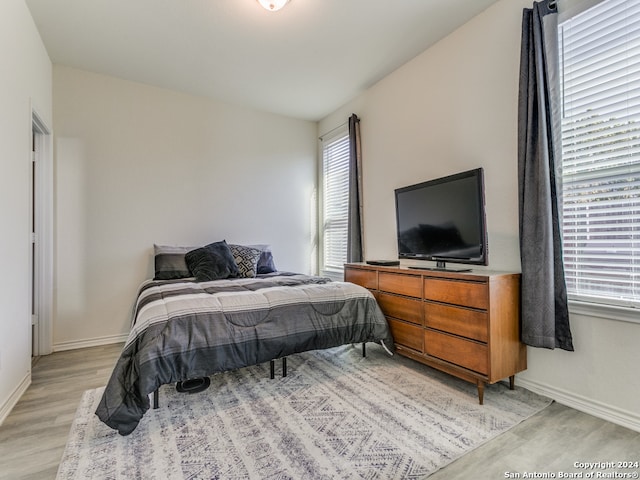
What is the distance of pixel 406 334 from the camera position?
2598 mm

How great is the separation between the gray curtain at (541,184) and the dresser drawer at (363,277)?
117 cm

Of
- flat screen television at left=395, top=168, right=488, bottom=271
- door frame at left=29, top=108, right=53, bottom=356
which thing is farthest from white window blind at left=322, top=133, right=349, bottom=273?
door frame at left=29, top=108, right=53, bottom=356

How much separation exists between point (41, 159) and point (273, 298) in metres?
2.65

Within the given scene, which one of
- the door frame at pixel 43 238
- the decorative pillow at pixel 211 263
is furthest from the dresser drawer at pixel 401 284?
the door frame at pixel 43 238

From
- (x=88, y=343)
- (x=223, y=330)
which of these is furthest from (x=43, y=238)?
(x=223, y=330)

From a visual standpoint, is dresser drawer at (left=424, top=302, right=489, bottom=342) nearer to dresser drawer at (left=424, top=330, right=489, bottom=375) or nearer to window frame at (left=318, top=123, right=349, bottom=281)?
dresser drawer at (left=424, top=330, right=489, bottom=375)

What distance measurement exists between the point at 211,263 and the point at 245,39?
2.03 metres

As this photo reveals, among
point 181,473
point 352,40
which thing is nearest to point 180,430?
point 181,473

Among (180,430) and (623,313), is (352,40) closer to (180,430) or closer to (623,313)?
(623,313)

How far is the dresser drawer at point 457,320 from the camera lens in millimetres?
2039

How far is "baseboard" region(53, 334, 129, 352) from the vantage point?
3237 millimetres

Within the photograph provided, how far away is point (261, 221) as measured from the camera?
4332 millimetres

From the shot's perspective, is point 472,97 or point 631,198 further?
point 472,97

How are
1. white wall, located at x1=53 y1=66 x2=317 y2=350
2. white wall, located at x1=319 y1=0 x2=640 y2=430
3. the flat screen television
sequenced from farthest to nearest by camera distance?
white wall, located at x1=53 y1=66 x2=317 y2=350
the flat screen television
white wall, located at x1=319 y1=0 x2=640 y2=430
